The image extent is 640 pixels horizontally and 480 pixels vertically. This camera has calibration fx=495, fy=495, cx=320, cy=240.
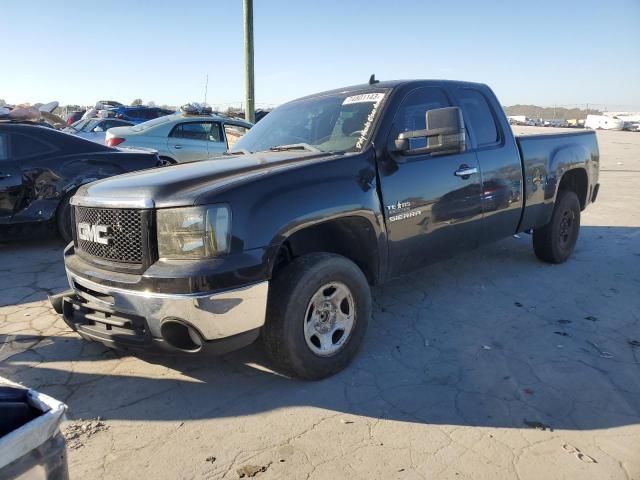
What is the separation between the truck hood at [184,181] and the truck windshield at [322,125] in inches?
11.5

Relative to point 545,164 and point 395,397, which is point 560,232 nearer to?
point 545,164

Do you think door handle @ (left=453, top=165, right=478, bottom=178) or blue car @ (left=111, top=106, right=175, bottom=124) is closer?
door handle @ (left=453, top=165, right=478, bottom=178)

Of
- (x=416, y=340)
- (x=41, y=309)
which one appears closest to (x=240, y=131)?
(x=41, y=309)

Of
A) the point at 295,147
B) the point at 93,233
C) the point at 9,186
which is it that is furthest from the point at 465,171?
the point at 9,186

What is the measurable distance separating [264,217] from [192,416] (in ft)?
3.89

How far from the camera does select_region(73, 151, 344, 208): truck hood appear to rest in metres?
2.71

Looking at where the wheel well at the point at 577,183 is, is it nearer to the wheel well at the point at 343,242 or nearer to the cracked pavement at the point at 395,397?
the cracked pavement at the point at 395,397

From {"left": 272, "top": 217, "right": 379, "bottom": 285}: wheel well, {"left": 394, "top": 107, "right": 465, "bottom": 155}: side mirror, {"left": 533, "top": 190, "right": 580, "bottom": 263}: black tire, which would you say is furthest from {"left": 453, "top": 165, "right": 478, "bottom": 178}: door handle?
{"left": 533, "top": 190, "right": 580, "bottom": 263}: black tire

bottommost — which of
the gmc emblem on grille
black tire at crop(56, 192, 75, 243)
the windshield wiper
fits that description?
black tire at crop(56, 192, 75, 243)

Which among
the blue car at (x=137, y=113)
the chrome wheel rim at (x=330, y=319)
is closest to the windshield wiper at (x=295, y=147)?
the chrome wheel rim at (x=330, y=319)

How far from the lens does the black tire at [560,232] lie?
5426 mm

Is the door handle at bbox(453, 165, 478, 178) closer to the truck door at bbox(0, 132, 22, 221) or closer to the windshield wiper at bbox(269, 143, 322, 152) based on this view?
the windshield wiper at bbox(269, 143, 322, 152)

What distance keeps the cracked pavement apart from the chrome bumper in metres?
0.53

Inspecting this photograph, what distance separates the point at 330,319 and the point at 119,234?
1384 mm
